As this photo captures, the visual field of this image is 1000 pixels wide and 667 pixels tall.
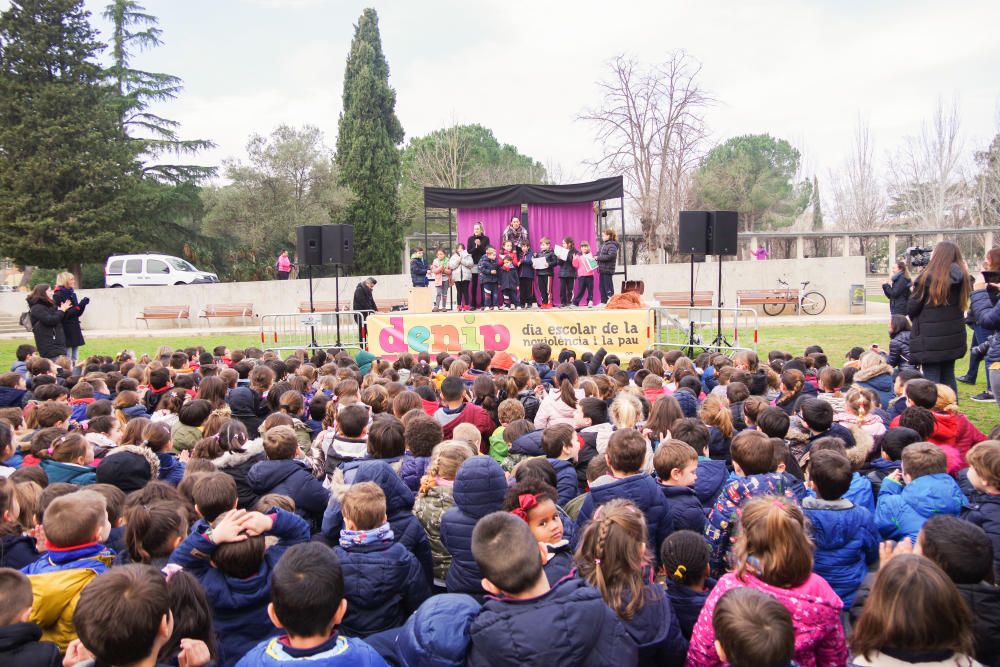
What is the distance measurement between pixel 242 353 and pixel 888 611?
29.0 ft

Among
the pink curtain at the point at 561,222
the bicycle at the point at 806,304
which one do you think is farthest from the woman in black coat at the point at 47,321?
the bicycle at the point at 806,304

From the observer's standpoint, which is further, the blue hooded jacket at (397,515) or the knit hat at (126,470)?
the knit hat at (126,470)

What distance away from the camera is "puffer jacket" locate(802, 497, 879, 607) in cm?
331

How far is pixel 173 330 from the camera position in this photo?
2434 centimetres

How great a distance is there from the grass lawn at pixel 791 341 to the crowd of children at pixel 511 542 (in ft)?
20.7

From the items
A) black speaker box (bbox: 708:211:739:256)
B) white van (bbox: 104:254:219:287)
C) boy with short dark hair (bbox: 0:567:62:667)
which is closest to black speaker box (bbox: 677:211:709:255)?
black speaker box (bbox: 708:211:739:256)

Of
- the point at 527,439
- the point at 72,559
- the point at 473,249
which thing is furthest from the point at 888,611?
the point at 473,249

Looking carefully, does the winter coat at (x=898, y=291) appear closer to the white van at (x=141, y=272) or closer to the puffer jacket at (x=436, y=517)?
the puffer jacket at (x=436, y=517)

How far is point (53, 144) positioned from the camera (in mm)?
28734

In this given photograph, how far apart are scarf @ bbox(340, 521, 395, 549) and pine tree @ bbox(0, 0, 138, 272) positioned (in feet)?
100

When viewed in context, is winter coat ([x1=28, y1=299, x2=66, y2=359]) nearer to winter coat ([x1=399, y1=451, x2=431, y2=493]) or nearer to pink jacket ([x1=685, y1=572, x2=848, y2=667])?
winter coat ([x1=399, y1=451, x2=431, y2=493])

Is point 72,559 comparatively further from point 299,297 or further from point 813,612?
point 299,297

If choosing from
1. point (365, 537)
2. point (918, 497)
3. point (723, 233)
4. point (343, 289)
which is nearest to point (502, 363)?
point (918, 497)

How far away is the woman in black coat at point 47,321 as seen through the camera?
11.0 meters
